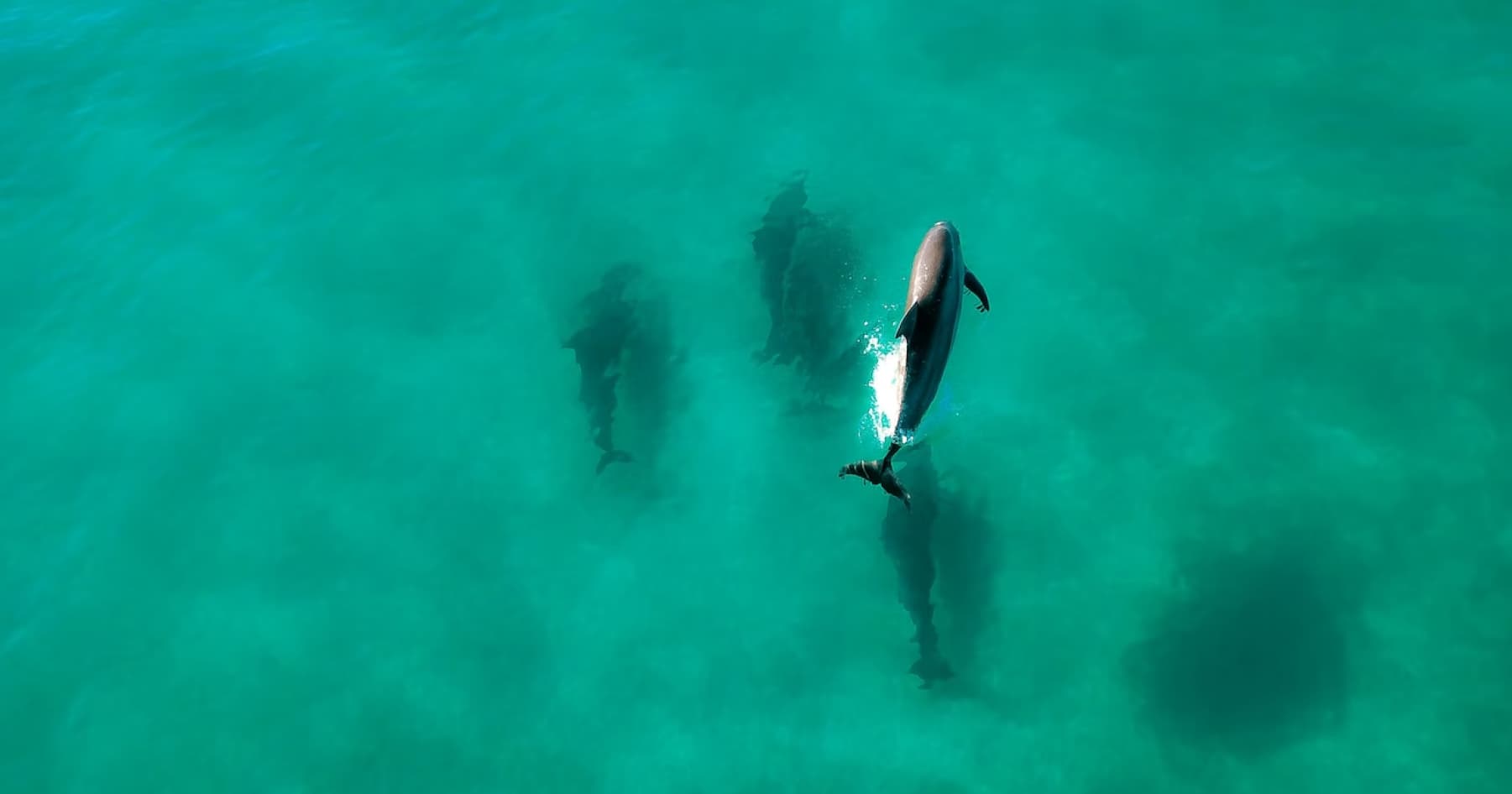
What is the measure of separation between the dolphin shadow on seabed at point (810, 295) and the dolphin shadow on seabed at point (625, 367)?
2820 millimetres

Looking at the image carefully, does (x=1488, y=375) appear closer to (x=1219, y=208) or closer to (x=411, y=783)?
(x=1219, y=208)

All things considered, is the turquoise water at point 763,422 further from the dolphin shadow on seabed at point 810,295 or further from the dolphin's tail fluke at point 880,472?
the dolphin's tail fluke at point 880,472

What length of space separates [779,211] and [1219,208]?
12446 millimetres

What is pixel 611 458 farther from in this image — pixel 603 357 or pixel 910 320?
pixel 910 320

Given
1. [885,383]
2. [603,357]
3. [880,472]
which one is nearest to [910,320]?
[880,472]

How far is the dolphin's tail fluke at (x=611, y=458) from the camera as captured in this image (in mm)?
25594

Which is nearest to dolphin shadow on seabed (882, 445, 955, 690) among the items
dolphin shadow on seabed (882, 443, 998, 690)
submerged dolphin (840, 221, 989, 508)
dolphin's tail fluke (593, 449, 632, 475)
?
dolphin shadow on seabed (882, 443, 998, 690)

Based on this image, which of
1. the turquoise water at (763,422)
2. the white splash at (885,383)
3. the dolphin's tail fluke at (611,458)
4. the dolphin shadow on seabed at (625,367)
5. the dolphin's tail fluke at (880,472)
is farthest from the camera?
the dolphin shadow on seabed at (625,367)

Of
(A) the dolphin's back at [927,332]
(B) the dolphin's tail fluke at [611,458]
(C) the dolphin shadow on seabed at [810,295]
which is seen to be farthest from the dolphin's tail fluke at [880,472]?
(B) the dolphin's tail fluke at [611,458]

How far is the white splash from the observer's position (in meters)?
24.7

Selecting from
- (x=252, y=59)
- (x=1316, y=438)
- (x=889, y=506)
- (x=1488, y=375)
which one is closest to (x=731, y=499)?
(x=889, y=506)

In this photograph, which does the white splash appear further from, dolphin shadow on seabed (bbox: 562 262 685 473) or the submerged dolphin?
dolphin shadow on seabed (bbox: 562 262 685 473)

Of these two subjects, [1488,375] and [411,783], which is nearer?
[411,783]

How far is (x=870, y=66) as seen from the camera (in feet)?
110
